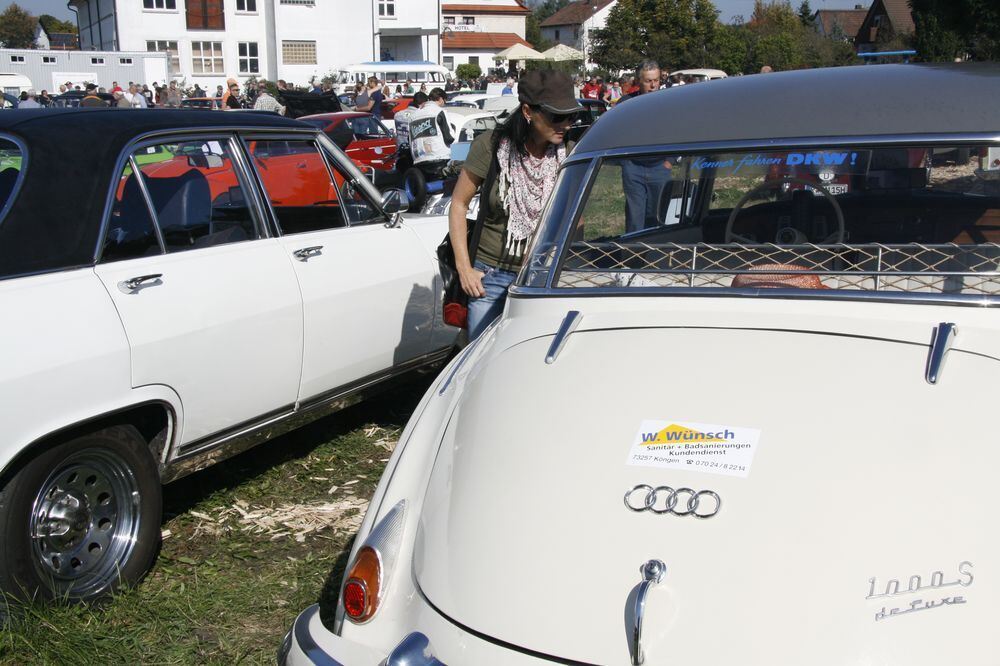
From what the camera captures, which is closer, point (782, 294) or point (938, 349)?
point (938, 349)

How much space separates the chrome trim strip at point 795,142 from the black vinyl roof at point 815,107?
0.04ft

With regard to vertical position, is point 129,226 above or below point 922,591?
above

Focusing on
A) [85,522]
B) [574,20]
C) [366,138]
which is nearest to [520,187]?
[85,522]

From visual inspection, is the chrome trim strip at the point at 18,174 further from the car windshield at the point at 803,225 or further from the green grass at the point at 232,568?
the car windshield at the point at 803,225

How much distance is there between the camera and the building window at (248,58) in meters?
57.8

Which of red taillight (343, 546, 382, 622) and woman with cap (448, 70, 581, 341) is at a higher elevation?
woman with cap (448, 70, 581, 341)

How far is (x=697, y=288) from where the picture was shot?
9.64 feet

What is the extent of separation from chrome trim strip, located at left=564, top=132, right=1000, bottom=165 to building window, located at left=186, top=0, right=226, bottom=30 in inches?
2276

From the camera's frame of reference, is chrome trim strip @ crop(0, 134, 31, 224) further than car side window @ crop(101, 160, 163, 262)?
No

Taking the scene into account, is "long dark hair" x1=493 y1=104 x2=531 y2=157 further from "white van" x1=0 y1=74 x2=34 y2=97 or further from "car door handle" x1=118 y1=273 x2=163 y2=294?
"white van" x1=0 y1=74 x2=34 y2=97

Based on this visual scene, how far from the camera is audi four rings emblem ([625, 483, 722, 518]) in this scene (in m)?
2.22

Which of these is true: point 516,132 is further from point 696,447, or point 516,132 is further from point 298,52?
point 298,52

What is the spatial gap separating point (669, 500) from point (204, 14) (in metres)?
59.5

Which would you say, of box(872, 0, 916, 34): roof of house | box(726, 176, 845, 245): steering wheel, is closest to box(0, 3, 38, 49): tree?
box(872, 0, 916, 34): roof of house
